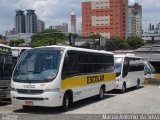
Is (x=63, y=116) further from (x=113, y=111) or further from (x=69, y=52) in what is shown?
(x=69, y=52)

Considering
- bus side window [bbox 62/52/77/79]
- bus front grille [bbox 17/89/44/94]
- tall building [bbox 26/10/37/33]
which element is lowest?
bus front grille [bbox 17/89/44/94]

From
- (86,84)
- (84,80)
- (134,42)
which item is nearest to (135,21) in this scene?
(134,42)

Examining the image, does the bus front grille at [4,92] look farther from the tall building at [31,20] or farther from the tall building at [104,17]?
the tall building at [31,20]

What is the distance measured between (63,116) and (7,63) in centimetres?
606

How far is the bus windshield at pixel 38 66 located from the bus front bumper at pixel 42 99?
22.7 inches

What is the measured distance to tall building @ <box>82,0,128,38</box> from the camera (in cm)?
13112

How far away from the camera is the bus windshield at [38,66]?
15.0 metres

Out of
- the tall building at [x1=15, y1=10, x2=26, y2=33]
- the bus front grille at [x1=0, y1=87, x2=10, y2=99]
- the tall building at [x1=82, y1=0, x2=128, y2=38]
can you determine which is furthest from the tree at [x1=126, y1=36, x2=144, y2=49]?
the bus front grille at [x1=0, y1=87, x2=10, y2=99]

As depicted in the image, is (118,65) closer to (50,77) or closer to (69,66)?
(69,66)

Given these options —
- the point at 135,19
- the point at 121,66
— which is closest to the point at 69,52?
the point at 121,66

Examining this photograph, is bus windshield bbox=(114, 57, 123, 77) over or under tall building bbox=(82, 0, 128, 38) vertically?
under

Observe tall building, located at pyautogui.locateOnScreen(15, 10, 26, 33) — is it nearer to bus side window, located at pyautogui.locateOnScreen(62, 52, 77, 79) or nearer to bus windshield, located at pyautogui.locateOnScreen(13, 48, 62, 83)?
bus side window, located at pyautogui.locateOnScreen(62, 52, 77, 79)

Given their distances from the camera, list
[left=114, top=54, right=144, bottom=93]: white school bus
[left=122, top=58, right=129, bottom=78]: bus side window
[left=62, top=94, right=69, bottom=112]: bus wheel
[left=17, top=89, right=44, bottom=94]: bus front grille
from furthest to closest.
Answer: [left=122, top=58, right=129, bottom=78]: bus side window → [left=114, top=54, right=144, bottom=93]: white school bus → [left=62, top=94, right=69, bottom=112]: bus wheel → [left=17, top=89, right=44, bottom=94]: bus front grille

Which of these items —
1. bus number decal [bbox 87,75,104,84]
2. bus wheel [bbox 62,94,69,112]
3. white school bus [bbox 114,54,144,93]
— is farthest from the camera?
white school bus [bbox 114,54,144,93]
